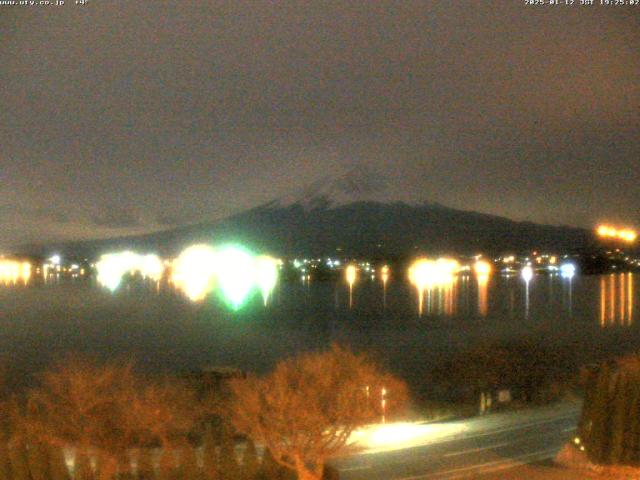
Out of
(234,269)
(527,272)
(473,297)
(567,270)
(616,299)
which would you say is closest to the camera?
(616,299)

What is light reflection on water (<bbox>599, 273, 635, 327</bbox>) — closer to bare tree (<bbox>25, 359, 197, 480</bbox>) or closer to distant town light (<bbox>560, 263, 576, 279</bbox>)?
distant town light (<bbox>560, 263, 576, 279</bbox>)

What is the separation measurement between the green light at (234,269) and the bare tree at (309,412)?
62.2m

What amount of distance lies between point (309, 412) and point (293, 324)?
3248cm

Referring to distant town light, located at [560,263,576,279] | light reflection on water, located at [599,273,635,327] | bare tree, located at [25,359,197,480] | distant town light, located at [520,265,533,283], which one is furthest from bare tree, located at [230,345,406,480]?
distant town light, located at [520,265,533,283]

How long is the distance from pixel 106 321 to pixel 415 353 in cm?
1732

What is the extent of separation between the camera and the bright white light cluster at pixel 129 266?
89938mm

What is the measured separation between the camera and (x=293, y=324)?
4022 centimetres

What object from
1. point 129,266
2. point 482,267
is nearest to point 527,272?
point 482,267

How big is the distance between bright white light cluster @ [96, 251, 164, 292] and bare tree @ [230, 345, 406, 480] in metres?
78.8

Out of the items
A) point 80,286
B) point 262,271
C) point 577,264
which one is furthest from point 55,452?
point 262,271

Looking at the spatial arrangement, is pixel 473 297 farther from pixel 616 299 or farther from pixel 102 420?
pixel 102 420

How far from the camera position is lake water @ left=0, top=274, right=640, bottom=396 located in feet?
101

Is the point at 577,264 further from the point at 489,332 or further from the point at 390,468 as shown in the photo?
the point at 390,468

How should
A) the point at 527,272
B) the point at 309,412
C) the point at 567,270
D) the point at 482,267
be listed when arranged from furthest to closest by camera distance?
the point at 482,267 → the point at 527,272 → the point at 567,270 → the point at 309,412
